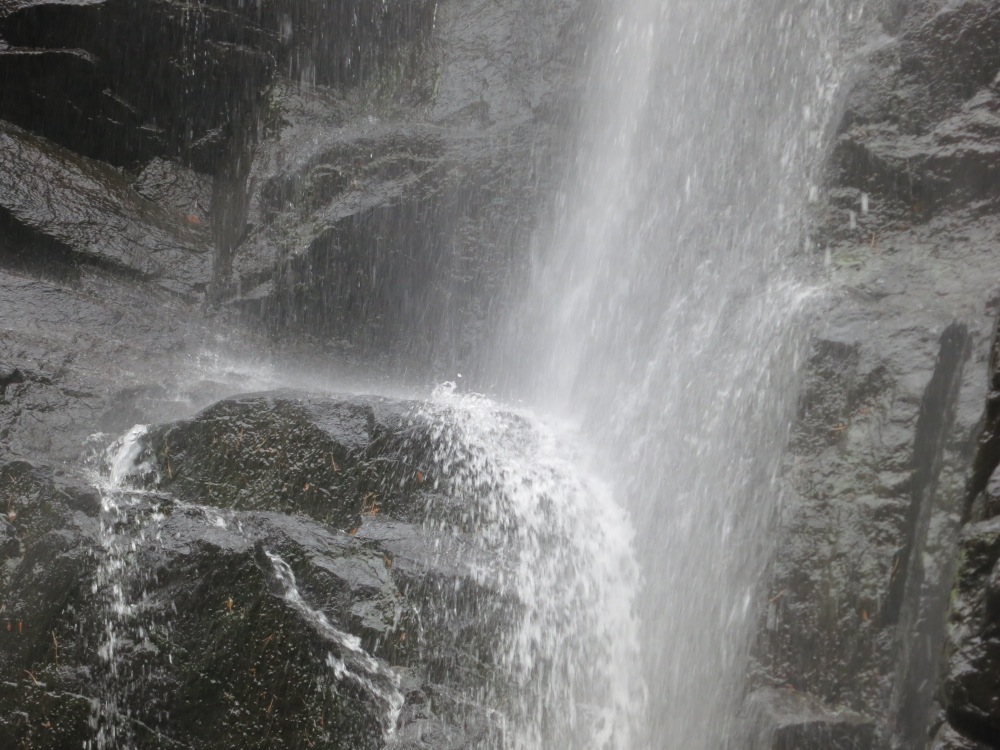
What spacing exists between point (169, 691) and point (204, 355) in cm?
349

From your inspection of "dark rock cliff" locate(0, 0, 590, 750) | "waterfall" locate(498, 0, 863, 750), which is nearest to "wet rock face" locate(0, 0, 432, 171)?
"dark rock cliff" locate(0, 0, 590, 750)

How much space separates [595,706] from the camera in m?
4.16

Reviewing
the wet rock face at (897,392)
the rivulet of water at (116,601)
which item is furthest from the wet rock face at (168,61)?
the wet rock face at (897,392)

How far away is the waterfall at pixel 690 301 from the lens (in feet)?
12.5

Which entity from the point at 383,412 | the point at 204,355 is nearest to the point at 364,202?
the point at 204,355

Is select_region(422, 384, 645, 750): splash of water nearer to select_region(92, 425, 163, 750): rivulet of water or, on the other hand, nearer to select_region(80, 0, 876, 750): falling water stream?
select_region(80, 0, 876, 750): falling water stream

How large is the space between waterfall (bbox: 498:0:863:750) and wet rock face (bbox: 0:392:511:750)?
1.03 metres

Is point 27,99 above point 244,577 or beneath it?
above

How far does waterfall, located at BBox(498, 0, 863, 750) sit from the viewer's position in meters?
3.81

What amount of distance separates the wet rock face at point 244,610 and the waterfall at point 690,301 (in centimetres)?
103

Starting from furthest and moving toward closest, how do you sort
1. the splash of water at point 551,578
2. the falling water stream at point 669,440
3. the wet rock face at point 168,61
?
1. the wet rock face at point 168,61
2. the splash of water at point 551,578
3. the falling water stream at point 669,440

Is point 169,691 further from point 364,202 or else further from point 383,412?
point 364,202

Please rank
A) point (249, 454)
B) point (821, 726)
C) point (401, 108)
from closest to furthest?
point (821, 726)
point (249, 454)
point (401, 108)

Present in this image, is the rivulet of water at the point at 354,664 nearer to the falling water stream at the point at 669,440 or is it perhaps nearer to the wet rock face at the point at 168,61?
the falling water stream at the point at 669,440
